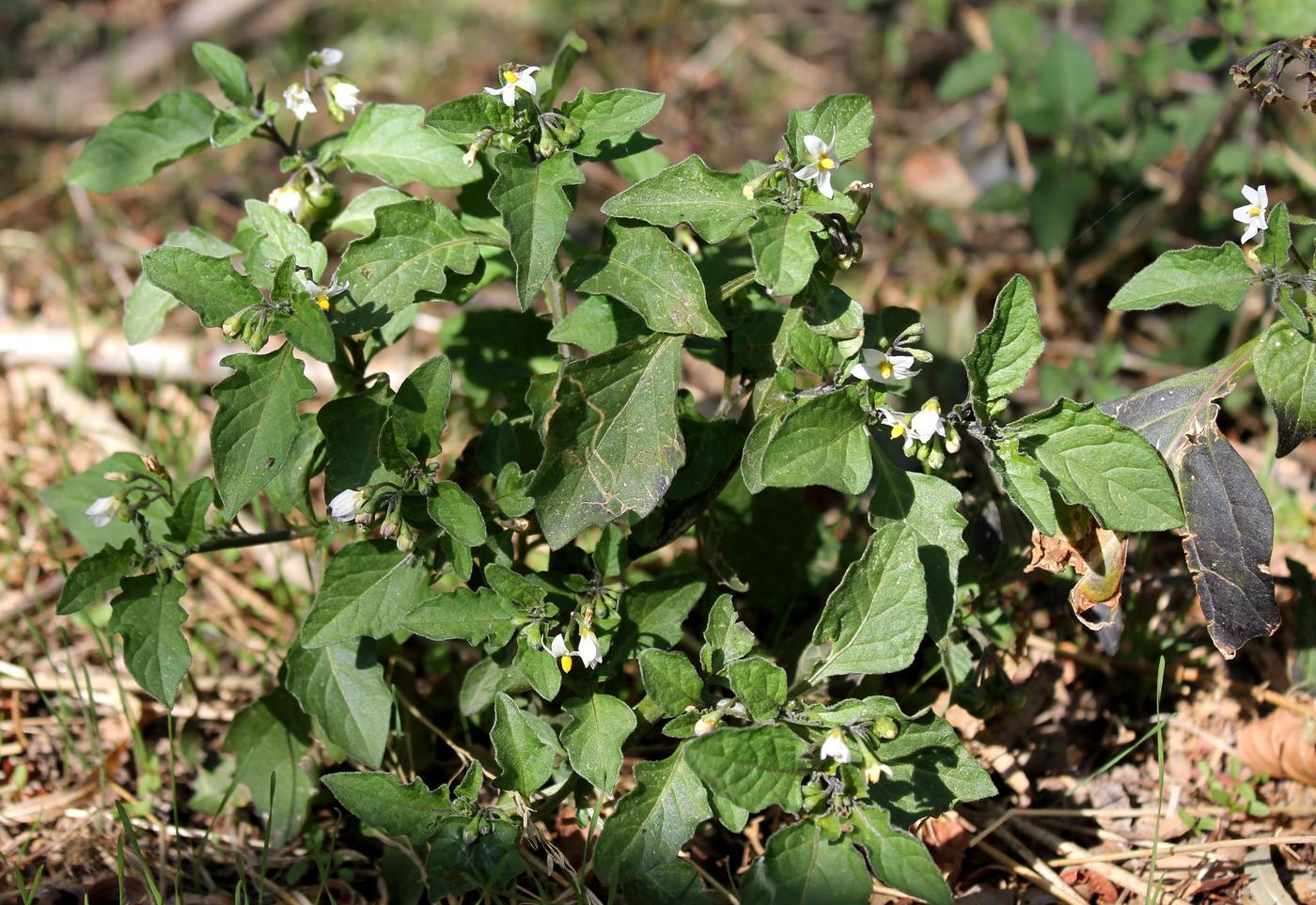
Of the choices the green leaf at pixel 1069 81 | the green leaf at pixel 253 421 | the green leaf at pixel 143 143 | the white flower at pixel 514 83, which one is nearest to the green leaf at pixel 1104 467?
the white flower at pixel 514 83

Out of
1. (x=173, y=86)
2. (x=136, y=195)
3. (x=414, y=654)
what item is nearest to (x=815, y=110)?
(x=414, y=654)

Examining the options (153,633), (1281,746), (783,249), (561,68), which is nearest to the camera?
(783,249)

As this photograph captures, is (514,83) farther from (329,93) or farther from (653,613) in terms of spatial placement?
(653,613)

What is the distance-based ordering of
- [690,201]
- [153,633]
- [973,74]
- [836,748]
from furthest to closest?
[973,74], [153,633], [690,201], [836,748]

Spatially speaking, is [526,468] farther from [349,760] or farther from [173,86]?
[173,86]

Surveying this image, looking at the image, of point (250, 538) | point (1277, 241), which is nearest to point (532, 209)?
point (250, 538)
